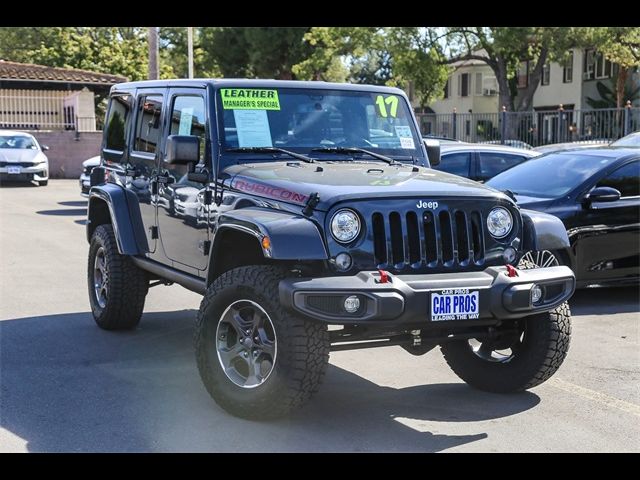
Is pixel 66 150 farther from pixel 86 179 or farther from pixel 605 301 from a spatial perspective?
pixel 605 301

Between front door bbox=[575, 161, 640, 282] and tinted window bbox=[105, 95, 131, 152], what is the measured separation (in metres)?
4.32

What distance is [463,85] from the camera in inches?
2482

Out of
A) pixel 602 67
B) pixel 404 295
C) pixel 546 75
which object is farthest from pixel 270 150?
pixel 546 75

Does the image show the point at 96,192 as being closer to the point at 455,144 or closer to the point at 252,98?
the point at 252,98

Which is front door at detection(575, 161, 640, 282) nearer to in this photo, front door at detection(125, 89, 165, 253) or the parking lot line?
the parking lot line

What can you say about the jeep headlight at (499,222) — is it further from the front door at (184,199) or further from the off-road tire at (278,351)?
the front door at (184,199)

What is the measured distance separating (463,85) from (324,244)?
196ft

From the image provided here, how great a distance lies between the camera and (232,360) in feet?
17.7

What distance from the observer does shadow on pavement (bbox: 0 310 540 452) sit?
493cm

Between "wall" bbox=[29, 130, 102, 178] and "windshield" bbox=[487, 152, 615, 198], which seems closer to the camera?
"windshield" bbox=[487, 152, 615, 198]

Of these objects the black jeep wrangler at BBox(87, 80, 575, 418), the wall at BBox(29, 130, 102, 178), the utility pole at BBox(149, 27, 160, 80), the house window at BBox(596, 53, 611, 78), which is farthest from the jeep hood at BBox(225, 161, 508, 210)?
the house window at BBox(596, 53, 611, 78)

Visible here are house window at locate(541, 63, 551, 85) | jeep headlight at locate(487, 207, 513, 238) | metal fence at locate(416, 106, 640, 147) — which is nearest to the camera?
jeep headlight at locate(487, 207, 513, 238)

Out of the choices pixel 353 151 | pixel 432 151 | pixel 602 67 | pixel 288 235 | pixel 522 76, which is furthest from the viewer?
pixel 522 76
